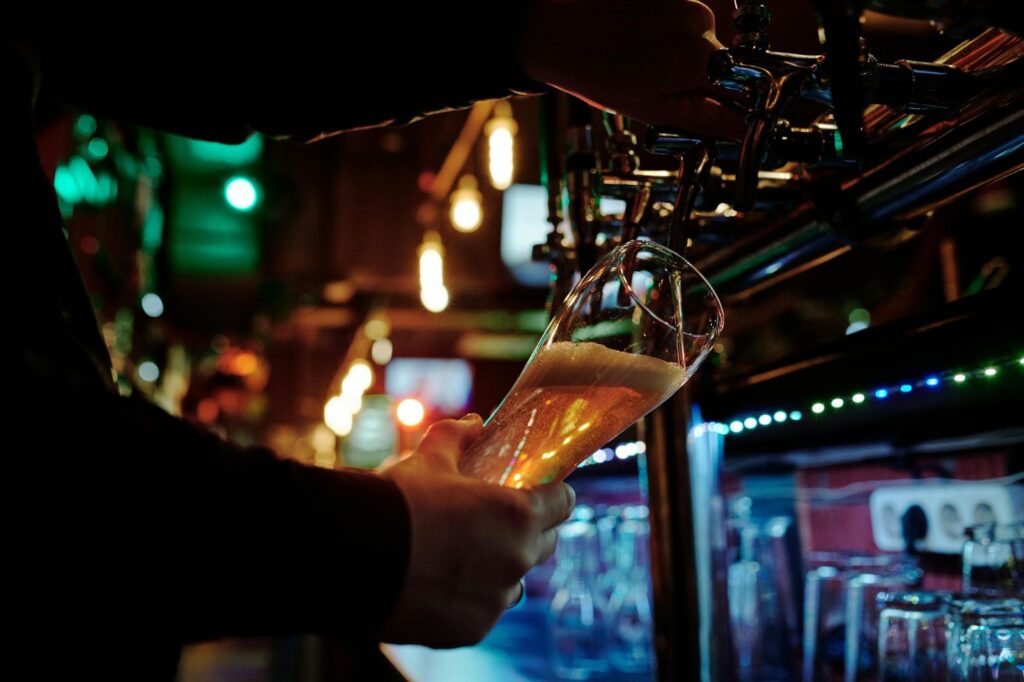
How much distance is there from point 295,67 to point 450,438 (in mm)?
560

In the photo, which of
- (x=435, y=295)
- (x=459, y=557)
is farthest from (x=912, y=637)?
(x=435, y=295)

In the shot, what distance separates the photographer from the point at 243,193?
4.88 meters

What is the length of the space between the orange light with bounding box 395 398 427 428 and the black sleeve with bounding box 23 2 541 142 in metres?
7.22

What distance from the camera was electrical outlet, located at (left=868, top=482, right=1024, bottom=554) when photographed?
1045mm

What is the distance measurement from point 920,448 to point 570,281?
52 centimetres

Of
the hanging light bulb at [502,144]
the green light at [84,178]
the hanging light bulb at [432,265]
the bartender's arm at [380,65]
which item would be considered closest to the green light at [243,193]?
the green light at [84,178]

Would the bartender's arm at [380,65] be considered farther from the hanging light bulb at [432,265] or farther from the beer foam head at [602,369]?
the hanging light bulb at [432,265]

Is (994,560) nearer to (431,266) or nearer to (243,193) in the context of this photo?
(431,266)

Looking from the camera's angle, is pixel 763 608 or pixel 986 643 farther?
pixel 763 608

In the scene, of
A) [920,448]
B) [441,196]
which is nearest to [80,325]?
[920,448]

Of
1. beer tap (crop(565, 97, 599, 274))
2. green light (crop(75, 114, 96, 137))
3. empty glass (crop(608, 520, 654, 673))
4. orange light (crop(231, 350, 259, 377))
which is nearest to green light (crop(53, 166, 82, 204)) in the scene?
green light (crop(75, 114, 96, 137))

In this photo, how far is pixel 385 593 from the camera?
506mm

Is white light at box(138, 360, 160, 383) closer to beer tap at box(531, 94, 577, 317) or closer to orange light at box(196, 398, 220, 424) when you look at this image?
orange light at box(196, 398, 220, 424)

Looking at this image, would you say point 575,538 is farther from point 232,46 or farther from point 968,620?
point 232,46
